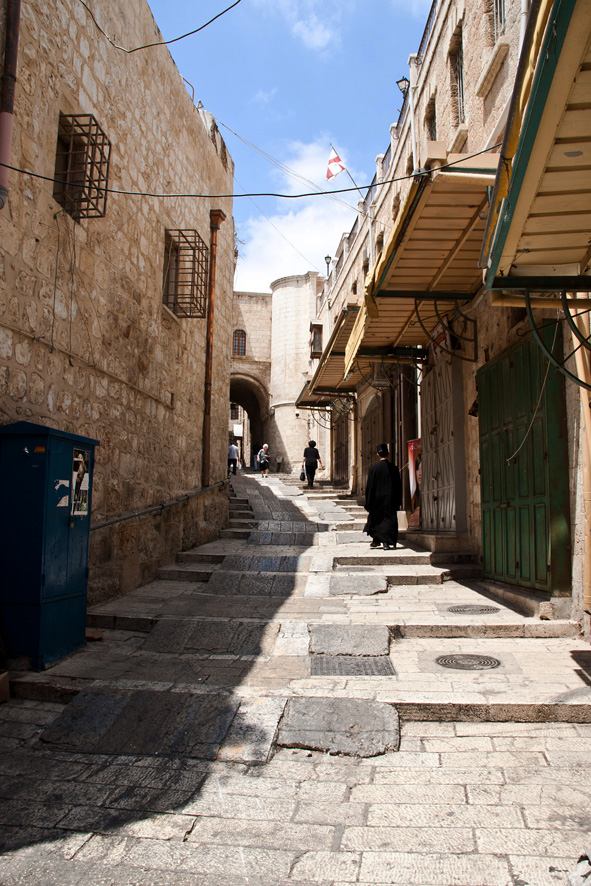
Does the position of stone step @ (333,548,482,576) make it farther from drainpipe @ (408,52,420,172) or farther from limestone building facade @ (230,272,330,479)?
limestone building facade @ (230,272,330,479)

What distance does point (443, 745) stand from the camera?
3.56 m

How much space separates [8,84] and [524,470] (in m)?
5.52

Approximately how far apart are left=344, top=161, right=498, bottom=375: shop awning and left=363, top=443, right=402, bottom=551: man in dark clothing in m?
2.12

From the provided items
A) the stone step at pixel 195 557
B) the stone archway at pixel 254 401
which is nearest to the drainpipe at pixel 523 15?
the stone step at pixel 195 557

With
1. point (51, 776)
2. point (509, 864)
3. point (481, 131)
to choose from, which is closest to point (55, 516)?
point (51, 776)

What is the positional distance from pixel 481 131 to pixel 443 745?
743 cm

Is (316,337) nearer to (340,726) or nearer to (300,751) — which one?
(340,726)

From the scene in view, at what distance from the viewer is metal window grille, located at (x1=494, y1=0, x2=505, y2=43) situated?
7.72m

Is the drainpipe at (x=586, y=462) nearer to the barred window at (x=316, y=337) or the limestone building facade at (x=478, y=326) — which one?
the limestone building facade at (x=478, y=326)

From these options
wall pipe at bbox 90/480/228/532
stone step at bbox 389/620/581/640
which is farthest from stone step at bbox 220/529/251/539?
stone step at bbox 389/620/581/640

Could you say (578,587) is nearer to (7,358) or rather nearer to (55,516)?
(55,516)

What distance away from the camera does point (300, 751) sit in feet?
11.6

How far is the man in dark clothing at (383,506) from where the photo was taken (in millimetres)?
9391

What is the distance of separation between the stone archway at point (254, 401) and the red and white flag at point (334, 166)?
1891cm
